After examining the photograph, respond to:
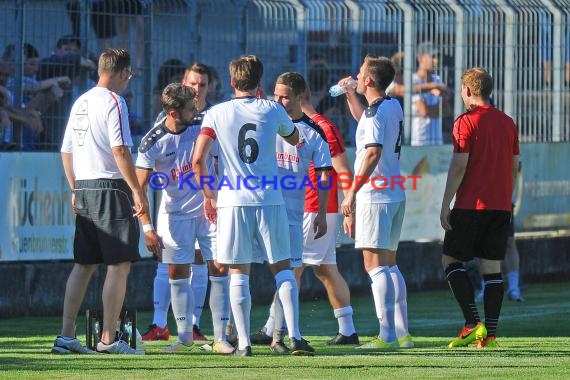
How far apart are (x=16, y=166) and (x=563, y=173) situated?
25.4ft

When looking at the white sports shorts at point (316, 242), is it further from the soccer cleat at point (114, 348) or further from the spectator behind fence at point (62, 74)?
the spectator behind fence at point (62, 74)

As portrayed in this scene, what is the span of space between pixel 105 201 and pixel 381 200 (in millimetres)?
2196

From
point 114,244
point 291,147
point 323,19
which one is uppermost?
point 323,19

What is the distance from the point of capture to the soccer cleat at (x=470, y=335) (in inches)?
468

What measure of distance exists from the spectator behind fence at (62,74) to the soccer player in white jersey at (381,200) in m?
4.36

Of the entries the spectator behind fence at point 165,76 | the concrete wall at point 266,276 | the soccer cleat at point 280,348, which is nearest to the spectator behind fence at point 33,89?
the spectator behind fence at point 165,76

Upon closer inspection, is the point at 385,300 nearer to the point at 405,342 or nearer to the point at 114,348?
the point at 405,342

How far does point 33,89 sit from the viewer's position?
50.6 feet

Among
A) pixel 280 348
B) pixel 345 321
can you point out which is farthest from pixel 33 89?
pixel 280 348

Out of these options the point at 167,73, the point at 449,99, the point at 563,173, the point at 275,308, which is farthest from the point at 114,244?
the point at 563,173

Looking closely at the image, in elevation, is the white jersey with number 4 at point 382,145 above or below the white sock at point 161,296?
above

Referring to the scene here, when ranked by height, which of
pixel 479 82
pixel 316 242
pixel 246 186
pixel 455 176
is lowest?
pixel 316 242

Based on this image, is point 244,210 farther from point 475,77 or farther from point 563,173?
point 563,173

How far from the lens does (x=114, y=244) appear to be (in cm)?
1102
